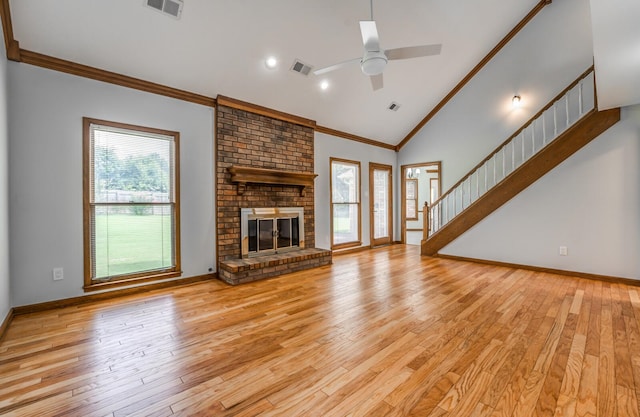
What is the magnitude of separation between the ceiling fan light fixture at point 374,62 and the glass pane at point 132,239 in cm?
314

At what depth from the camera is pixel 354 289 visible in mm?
3740

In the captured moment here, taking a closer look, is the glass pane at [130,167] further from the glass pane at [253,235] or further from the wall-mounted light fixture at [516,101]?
the wall-mounted light fixture at [516,101]

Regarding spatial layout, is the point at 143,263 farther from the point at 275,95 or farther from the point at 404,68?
the point at 404,68

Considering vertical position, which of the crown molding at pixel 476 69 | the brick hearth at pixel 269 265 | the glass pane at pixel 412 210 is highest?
the crown molding at pixel 476 69

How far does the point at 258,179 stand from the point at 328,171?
1875 mm

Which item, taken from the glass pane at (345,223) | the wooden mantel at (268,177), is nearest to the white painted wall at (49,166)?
the wooden mantel at (268,177)

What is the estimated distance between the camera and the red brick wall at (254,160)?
4391 millimetres

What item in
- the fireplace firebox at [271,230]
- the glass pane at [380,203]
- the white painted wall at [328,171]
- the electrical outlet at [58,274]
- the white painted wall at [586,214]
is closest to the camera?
the electrical outlet at [58,274]

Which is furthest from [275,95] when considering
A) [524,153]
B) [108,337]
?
[524,153]

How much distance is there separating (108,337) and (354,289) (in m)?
2.62

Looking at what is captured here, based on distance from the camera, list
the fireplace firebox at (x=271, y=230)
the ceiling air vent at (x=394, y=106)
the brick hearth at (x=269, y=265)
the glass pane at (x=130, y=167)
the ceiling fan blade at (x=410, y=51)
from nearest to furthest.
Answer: the ceiling fan blade at (x=410, y=51) < the glass pane at (x=130, y=167) < the brick hearth at (x=269, y=265) < the fireplace firebox at (x=271, y=230) < the ceiling air vent at (x=394, y=106)

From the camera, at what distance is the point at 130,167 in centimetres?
367

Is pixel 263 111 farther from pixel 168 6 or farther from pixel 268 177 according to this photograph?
pixel 168 6

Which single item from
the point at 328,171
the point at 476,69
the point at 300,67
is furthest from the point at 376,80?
the point at 476,69
